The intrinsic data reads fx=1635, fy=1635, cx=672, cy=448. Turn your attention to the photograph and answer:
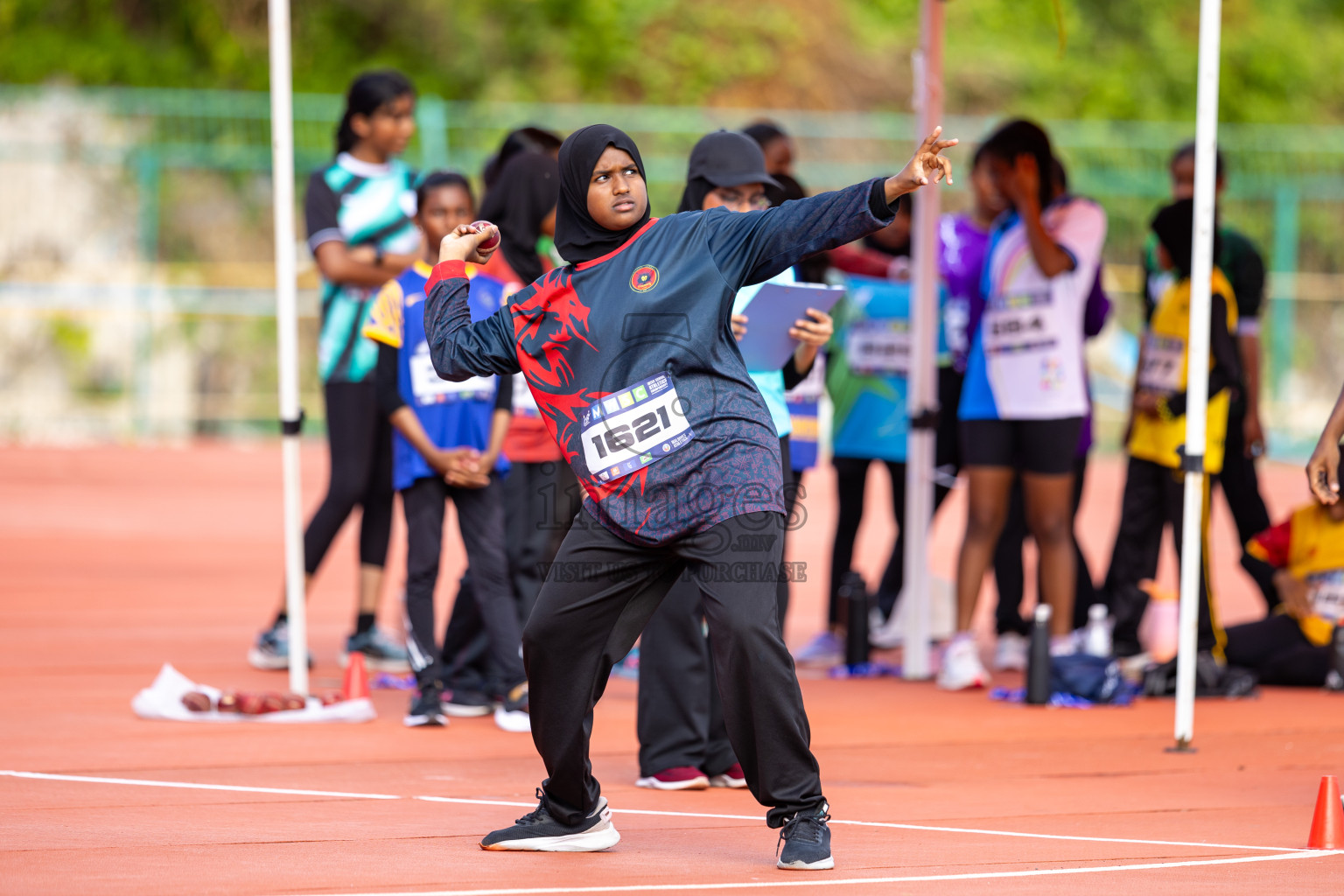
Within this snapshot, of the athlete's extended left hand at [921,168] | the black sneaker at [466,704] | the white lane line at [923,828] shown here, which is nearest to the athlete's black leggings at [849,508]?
the black sneaker at [466,704]

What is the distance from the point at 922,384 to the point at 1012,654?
54.4 inches

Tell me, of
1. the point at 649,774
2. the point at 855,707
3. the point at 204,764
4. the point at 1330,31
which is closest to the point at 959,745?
the point at 855,707

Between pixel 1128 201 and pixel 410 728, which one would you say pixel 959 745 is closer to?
pixel 410 728

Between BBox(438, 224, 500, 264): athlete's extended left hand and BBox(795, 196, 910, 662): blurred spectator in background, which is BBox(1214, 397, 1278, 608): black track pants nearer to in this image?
BBox(795, 196, 910, 662): blurred spectator in background

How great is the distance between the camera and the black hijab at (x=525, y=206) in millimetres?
6590

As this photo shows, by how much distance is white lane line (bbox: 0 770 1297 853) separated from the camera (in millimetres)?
4609

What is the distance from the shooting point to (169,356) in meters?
18.8

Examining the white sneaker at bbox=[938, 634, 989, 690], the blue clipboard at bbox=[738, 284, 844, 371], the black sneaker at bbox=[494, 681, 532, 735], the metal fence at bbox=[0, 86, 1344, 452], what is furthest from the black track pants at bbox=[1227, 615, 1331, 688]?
the metal fence at bbox=[0, 86, 1344, 452]

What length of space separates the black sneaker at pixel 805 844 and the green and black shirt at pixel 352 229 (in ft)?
11.7

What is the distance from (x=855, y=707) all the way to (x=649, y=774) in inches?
66.9

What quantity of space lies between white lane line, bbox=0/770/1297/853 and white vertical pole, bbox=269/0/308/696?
1.14 metres

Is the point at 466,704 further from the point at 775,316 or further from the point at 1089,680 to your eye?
the point at 1089,680

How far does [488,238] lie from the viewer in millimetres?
4453

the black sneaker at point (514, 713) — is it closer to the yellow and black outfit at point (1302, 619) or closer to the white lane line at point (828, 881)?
the white lane line at point (828, 881)
